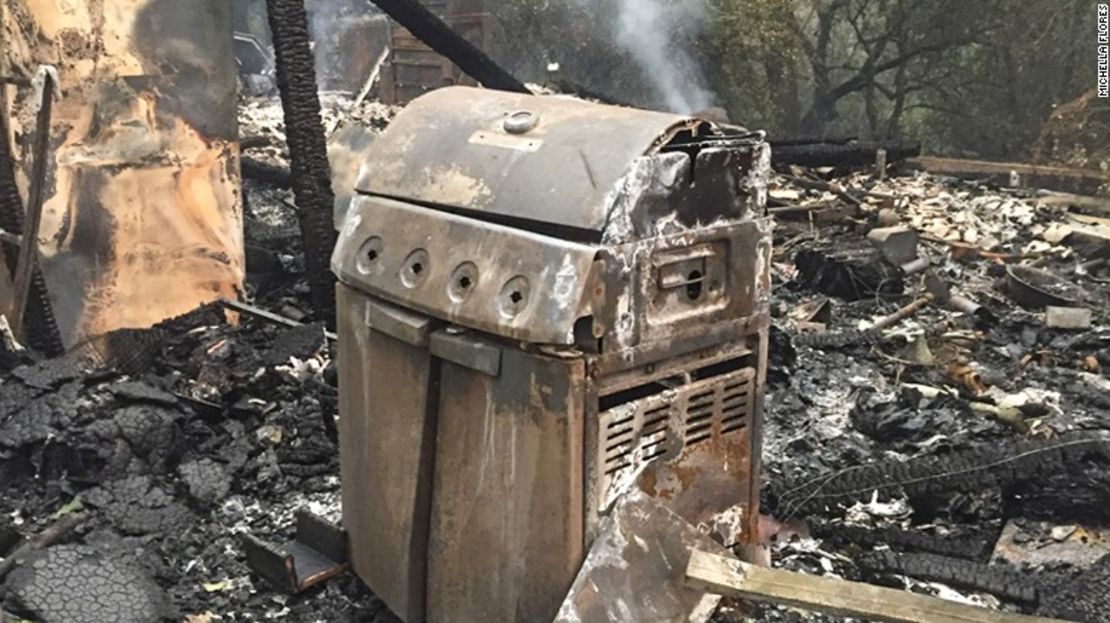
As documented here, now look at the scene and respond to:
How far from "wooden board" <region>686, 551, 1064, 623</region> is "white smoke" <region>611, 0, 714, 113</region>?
43.1ft

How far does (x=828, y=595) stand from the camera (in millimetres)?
2600

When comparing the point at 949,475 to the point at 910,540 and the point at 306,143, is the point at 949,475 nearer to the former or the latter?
the point at 910,540

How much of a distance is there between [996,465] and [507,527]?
2347mm

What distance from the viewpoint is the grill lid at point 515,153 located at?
249 centimetres

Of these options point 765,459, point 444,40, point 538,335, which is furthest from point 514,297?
point 444,40

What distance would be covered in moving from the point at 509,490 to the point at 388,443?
52cm

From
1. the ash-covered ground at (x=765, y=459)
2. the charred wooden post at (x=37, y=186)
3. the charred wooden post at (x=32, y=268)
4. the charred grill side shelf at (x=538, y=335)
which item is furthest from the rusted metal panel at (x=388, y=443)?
the charred wooden post at (x=32, y=268)

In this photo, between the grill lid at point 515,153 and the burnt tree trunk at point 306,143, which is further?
the burnt tree trunk at point 306,143

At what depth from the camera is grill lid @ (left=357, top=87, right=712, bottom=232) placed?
8.18 feet

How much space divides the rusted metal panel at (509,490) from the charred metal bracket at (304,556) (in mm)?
594

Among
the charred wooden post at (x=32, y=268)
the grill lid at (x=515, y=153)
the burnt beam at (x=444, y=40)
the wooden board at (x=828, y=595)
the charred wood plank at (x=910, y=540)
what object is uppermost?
the burnt beam at (x=444, y=40)

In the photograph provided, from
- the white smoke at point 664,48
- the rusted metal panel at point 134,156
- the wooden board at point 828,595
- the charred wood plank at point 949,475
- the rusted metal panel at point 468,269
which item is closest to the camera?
the rusted metal panel at point 468,269

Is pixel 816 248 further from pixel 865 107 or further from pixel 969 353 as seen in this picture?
pixel 865 107

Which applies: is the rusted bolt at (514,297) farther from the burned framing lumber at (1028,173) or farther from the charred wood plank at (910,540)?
the burned framing lumber at (1028,173)
